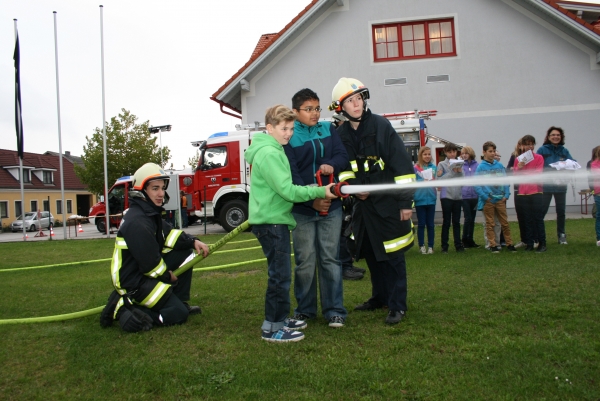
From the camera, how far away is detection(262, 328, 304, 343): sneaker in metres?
3.75

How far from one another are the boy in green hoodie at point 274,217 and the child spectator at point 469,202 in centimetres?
529

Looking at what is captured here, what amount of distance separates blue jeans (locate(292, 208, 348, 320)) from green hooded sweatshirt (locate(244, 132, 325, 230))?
159 mm

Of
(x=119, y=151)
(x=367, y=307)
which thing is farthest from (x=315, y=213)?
(x=119, y=151)

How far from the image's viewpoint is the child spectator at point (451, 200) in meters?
8.20

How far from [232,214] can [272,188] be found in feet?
36.8

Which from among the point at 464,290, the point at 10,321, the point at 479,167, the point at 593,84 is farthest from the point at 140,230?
the point at 593,84

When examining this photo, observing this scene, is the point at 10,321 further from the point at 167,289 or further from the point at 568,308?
the point at 568,308

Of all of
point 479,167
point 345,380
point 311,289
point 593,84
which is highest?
point 593,84

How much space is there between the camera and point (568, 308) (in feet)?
13.7

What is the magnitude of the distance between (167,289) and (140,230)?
57cm

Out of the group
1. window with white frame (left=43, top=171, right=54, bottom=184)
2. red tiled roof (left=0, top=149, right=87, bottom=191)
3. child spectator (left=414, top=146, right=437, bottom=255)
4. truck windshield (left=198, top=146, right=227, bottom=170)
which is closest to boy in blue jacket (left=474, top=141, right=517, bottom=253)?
child spectator (left=414, top=146, right=437, bottom=255)

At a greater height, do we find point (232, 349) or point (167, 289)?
point (167, 289)

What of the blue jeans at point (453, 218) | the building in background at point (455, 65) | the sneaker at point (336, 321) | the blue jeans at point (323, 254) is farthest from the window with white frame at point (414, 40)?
the sneaker at point (336, 321)

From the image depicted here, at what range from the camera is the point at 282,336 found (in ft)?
12.4
